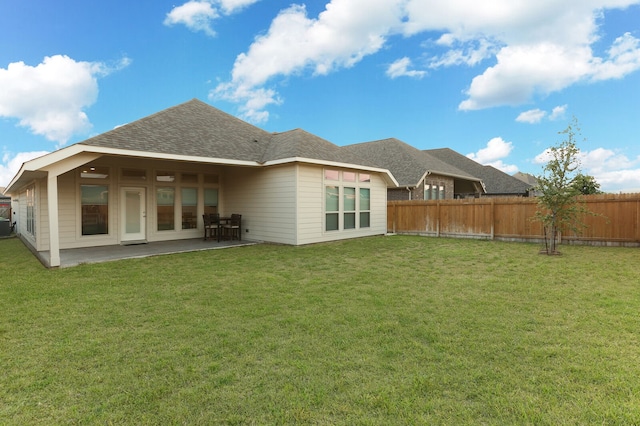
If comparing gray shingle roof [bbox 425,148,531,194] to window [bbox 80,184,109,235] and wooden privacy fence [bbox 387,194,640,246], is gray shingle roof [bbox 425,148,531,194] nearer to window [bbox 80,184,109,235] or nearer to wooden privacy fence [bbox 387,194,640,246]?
wooden privacy fence [bbox 387,194,640,246]

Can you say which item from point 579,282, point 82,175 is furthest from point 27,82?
point 579,282

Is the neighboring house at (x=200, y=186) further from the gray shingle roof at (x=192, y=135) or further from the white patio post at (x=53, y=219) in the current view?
the white patio post at (x=53, y=219)

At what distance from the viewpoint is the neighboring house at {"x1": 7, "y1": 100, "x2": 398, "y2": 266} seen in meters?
9.48

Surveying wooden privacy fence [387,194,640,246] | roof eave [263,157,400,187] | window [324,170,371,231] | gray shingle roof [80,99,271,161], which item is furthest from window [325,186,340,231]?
wooden privacy fence [387,194,640,246]

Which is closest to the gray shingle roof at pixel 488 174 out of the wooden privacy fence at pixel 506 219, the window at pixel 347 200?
the wooden privacy fence at pixel 506 219

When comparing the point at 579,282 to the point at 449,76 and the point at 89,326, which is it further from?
the point at 449,76

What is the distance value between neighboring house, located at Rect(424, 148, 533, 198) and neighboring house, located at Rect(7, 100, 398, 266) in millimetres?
16289

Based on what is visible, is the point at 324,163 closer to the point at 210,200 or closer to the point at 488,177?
the point at 210,200

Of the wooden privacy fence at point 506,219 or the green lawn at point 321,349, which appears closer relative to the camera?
the green lawn at point 321,349

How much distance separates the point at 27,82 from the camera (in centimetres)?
1453

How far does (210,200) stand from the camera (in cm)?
1243

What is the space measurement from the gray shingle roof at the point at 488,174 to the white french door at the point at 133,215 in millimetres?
23878

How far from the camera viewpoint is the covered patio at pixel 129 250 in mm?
7719

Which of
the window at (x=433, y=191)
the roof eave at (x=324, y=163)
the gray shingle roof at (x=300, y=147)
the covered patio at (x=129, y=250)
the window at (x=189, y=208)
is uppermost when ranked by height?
the gray shingle roof at (x=300, y=147)
